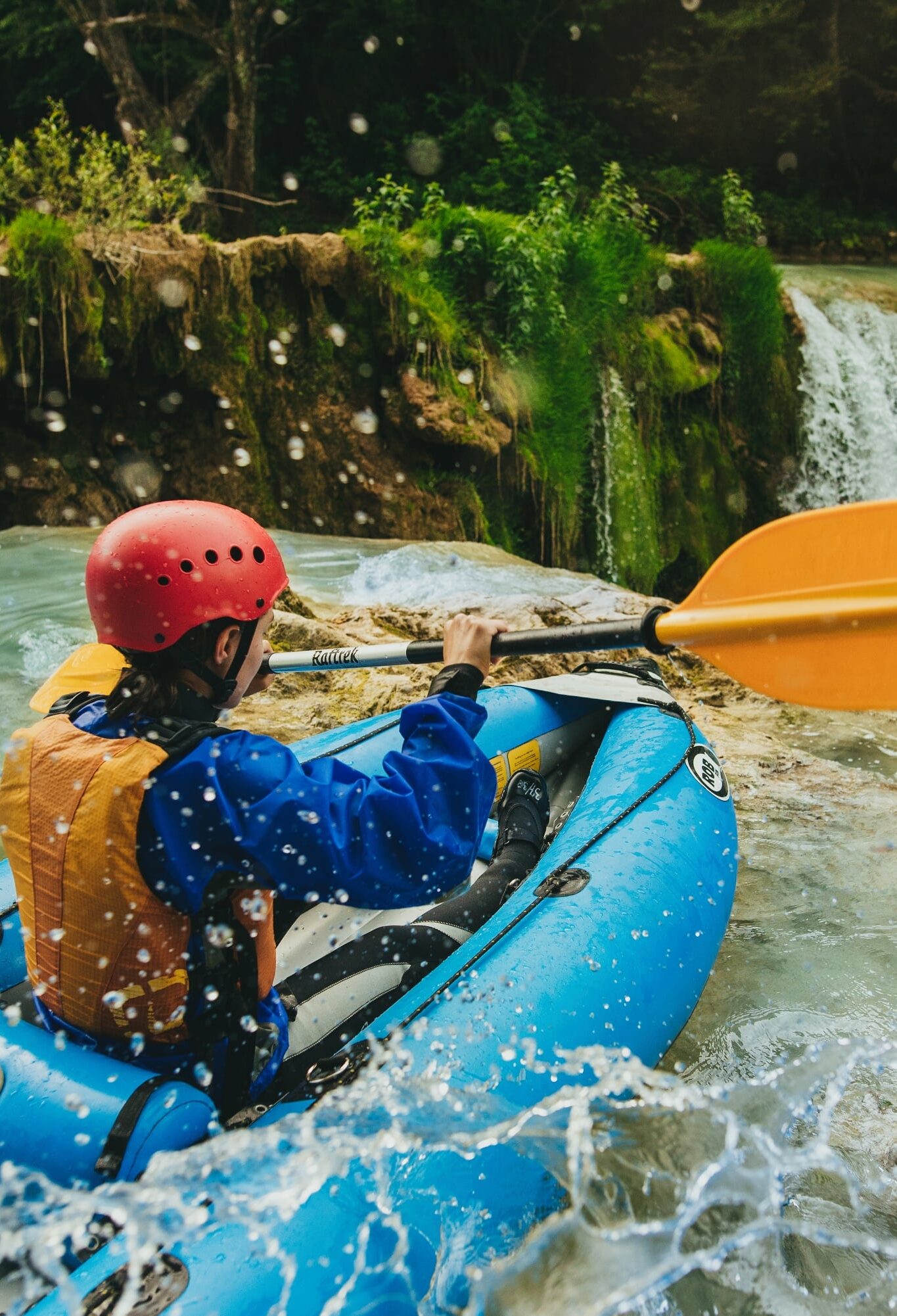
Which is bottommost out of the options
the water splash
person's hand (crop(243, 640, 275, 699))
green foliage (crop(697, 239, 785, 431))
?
the water splash

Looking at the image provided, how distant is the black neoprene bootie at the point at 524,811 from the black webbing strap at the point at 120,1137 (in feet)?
4.56

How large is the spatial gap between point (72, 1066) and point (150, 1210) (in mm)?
235

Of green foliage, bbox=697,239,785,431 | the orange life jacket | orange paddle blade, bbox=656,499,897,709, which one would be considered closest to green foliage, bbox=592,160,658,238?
green foliage, bbox=697,239,785,431

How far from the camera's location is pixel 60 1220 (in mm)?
1272

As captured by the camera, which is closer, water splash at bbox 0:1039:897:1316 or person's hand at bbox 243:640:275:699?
water splash at bbox 0:1039:897:1316

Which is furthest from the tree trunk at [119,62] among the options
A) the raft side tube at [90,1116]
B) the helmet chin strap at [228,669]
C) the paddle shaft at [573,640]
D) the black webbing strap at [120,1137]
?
the black webbing strap at [120,1137]

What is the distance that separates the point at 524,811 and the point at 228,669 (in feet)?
A: 4.68

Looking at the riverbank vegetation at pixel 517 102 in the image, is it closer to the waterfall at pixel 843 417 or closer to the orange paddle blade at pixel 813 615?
the waterfall at pixel 843 417

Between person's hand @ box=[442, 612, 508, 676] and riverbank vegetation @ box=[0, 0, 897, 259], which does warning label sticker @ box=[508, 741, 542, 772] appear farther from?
riverbank vegetation @ box=[0, 0, 897, 259]

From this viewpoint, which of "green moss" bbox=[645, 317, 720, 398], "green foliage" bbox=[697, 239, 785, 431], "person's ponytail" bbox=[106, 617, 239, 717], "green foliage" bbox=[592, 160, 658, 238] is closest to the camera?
"person's ponytail" bbox=[106, 617, 239, 717]

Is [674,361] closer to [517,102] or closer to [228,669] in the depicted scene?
[517,102]

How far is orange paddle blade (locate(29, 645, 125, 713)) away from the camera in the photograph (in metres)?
1.95

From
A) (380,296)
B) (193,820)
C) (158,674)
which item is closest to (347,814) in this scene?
(193,820)

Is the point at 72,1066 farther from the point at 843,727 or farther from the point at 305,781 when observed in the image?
the point at 843,727
